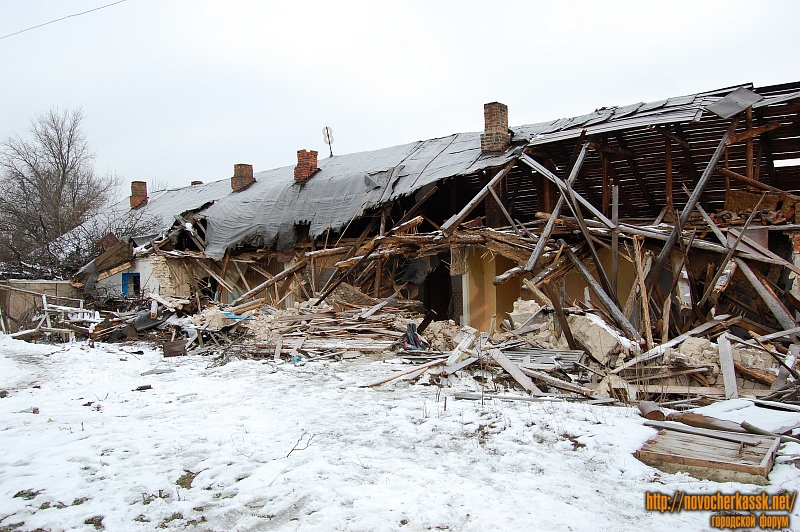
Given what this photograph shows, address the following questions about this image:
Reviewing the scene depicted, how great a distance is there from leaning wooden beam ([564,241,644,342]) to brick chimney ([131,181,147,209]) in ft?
73.0

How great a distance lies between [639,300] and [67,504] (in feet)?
31.0

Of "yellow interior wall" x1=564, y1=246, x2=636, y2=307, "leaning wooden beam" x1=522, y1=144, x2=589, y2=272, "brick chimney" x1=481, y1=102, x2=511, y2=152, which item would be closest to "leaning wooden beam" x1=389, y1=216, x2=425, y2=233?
"brick chimney" x1=481, y1=102, x2=511, y2=152

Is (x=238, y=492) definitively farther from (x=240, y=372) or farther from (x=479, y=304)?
(x=479, y=304)

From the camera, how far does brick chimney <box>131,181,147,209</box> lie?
27.0 metres

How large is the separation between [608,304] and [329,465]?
23.5 feet

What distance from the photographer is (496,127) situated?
47.7 ft

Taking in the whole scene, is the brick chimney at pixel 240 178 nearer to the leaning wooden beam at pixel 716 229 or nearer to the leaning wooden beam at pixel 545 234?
the leaning wooden beam at pixel 545 234

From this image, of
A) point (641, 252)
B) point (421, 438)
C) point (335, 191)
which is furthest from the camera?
point (335, 191)

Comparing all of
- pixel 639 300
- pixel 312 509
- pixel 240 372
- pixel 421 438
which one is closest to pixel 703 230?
pixel 639 300

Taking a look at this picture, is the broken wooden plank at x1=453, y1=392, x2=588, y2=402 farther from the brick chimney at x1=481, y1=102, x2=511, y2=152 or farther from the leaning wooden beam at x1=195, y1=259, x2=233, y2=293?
the leaning wooden beam at x1=195, y1=259, x2=233, y2=293

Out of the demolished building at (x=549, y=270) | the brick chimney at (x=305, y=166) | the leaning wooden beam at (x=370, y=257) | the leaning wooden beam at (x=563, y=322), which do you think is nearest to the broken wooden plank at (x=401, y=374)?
the demolished building at (x=549, y=270)

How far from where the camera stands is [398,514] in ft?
12.6

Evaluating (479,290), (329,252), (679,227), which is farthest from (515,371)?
(329,252)

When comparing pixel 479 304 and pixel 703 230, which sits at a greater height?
pixel 703 230
